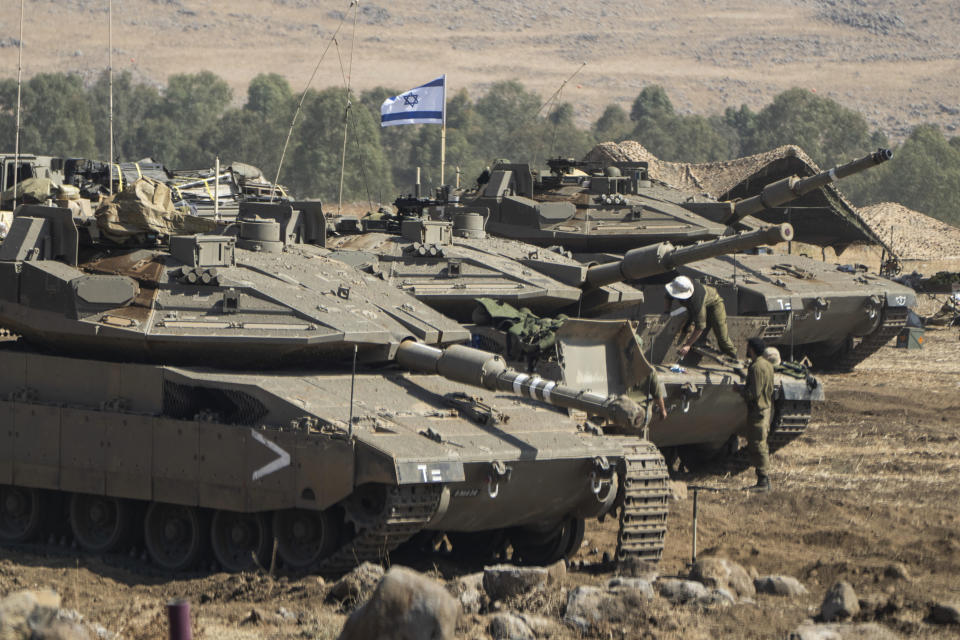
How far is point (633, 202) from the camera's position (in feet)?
82.8

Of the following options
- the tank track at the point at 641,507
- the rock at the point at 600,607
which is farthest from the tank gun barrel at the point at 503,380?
the rock at the point at 600,607

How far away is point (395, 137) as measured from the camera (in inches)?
3656

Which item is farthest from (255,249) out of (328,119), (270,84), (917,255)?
(270,84)

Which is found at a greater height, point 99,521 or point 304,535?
point 304,535

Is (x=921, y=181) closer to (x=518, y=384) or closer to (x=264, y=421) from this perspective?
(x=518, y=384)

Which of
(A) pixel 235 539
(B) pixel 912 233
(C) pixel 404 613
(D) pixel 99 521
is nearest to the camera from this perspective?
(C) pixel 404 613

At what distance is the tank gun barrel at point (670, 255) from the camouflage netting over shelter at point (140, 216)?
18.8 ft

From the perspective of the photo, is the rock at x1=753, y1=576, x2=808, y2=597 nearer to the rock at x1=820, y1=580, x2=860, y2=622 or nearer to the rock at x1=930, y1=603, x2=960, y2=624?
the rock at x1=820, y1=580, x2=860, y2=622

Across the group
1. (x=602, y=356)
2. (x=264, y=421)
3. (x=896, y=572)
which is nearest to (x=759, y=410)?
(x=602, y=356)

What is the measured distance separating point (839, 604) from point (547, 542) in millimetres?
3538

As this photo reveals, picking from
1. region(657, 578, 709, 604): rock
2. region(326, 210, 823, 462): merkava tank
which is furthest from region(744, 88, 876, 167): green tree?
region(657, 578, 709, 604): rock

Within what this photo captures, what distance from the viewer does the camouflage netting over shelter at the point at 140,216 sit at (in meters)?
14.5

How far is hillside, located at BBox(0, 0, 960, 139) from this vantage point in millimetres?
149375

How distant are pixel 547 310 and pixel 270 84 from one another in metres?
99.4
